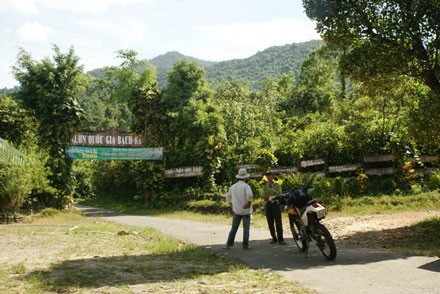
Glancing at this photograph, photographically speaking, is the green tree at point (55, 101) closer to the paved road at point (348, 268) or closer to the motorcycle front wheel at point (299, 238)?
the paved road at point (348, 268)

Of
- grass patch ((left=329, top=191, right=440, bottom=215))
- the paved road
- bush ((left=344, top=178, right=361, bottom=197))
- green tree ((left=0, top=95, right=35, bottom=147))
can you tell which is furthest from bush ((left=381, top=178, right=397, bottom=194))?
green tree ((left=0, top=95, right=35, bottom=147))

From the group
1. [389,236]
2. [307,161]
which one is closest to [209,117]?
[307,161]

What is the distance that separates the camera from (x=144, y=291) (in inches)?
245

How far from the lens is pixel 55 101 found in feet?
66.1

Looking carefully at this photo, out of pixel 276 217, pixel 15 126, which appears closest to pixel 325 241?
pixel 276 217

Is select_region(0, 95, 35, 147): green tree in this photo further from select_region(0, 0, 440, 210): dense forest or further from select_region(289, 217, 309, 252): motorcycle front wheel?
select_region(289, 217, 309, 252): motorcycle front wheel

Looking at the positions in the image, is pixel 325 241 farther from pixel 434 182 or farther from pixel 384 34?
pixel 434 182

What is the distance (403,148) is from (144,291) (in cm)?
1512

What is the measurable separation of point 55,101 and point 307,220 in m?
14.9

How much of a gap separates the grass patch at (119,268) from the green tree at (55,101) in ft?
26.2

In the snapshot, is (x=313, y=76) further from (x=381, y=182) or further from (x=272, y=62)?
(x=272, y=62)

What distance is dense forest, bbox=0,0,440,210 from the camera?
11383mm

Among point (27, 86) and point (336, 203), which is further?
point (27, 86)

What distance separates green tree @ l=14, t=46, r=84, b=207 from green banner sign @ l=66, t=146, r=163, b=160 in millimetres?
472
